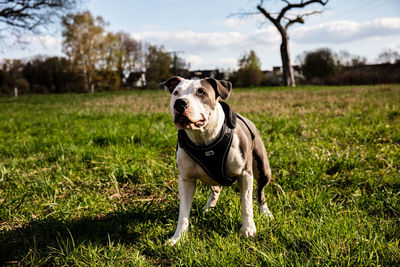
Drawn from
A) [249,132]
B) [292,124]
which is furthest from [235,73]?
[249,132]

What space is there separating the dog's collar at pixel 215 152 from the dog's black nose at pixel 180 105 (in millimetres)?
424

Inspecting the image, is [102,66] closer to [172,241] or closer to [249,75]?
[249,75]

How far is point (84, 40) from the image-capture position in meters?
40.6

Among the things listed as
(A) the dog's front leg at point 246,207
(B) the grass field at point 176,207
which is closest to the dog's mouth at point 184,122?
(A) the dog's front leg at point 246,207

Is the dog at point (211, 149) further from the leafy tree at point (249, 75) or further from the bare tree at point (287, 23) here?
the leafy tree at point (249, 75)

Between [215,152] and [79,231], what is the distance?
57.5 inches

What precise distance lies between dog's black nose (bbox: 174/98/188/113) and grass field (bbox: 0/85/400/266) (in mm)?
871

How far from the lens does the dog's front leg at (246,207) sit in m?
2.43

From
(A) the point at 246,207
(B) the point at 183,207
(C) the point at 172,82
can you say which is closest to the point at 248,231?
(A) the point at 246,207

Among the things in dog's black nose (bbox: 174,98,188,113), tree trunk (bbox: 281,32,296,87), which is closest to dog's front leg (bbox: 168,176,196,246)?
dog's black nose (bbox: 174,98,188,113)

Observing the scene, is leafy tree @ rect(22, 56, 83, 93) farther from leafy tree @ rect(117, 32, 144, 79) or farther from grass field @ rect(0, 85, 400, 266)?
grass field @ rect(0, 85, 400, 266)

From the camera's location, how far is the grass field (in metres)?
2.16

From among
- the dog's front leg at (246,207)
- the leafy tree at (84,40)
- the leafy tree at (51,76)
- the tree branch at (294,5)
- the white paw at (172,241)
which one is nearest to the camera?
the white paw at (172,241)

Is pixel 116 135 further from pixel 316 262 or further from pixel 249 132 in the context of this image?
pixel 316 262
